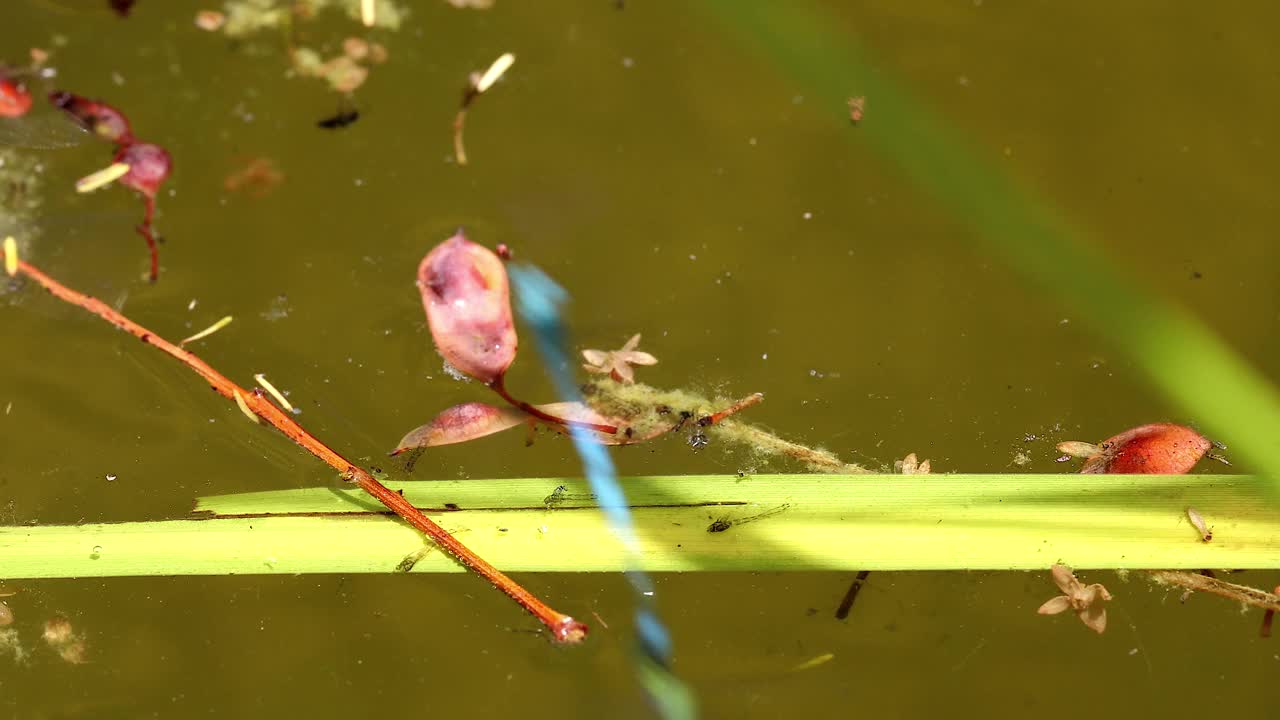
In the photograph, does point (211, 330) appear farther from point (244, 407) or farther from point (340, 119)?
point (340, 119)

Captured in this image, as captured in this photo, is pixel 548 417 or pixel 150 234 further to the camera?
pixel 150 234

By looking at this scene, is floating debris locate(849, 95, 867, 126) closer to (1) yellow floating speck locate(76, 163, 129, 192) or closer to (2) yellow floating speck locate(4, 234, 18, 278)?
(1) yellow floating speck locate(76, 163, 129, 192)

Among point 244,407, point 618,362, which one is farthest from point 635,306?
point 244,407

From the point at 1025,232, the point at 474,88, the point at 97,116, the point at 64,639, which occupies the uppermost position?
the point at 1025,232

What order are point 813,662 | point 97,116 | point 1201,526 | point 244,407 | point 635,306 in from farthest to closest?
point 97,116
point 635,306
point 244,407
point 813,662
point 1201,526

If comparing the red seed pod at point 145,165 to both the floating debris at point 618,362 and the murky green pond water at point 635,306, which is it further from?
the floating debris at point 618,362

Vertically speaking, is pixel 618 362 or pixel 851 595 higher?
pixel 618 362

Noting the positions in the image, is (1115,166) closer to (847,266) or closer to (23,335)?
(847,266)

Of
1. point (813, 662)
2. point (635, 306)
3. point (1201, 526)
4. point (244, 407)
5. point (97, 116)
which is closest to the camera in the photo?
point (1201, 526)

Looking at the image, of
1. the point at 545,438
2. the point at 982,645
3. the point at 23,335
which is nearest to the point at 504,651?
the point at 545,438
